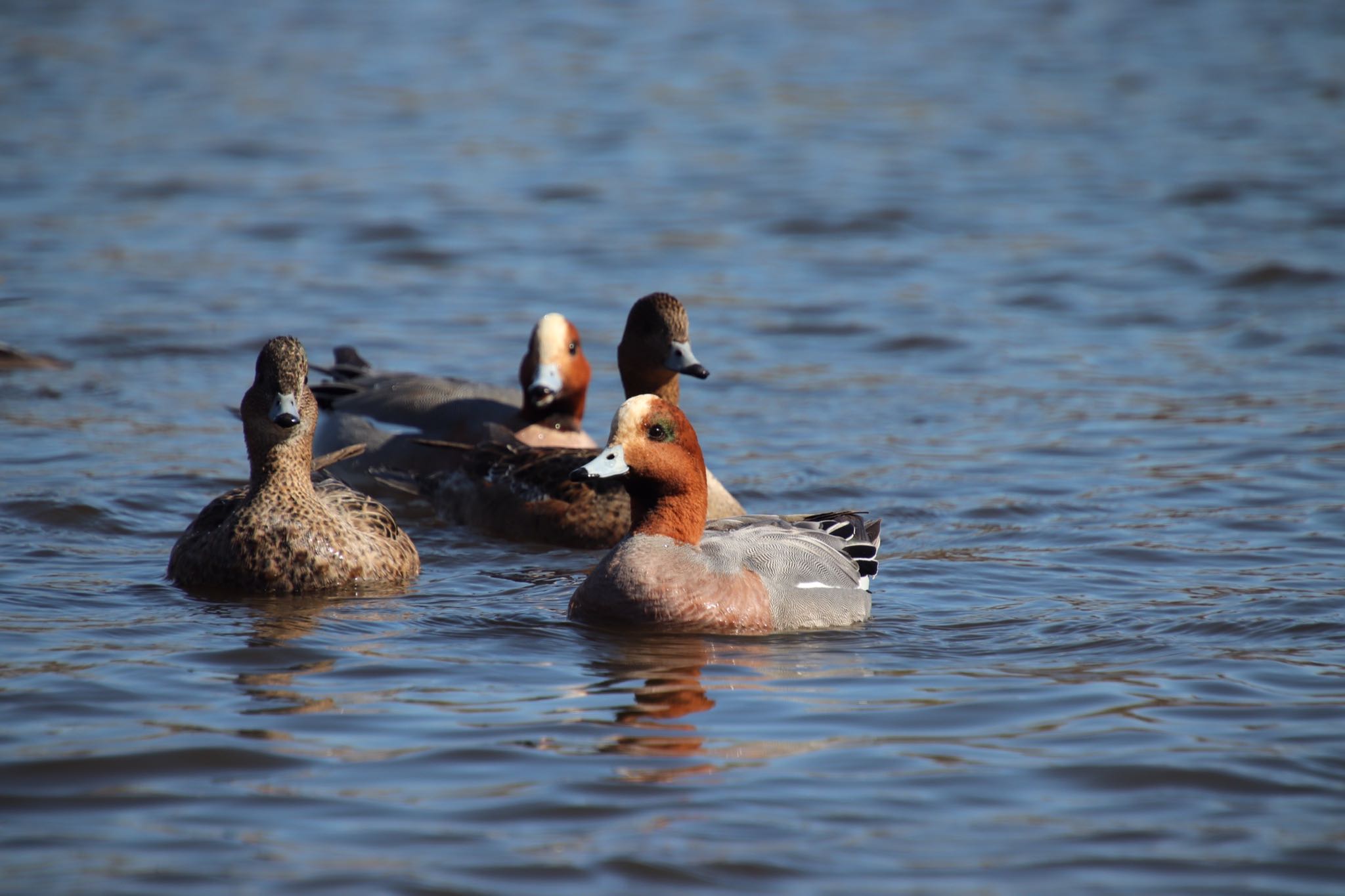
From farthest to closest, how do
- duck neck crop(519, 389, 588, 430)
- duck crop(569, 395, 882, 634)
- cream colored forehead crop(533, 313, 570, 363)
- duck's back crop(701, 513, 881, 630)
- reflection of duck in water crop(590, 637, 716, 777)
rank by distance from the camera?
duck neck crop(519, 389, 588, 430) → cream colored forehead crop(533, 313, 570, 363) → duck's back crop(701, 513, 881, 630) → duck crop(569, 395, 882, 634) → reflection of duck in water crop(590, 637, 716, 777)

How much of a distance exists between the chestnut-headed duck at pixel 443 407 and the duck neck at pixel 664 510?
8.89ft

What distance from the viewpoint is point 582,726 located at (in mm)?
5676

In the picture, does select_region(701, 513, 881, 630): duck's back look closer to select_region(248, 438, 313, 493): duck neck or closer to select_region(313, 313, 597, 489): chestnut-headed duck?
select_region(248, 438, 313, 493): duck neck

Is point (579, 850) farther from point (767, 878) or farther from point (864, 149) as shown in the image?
point (864, 149)

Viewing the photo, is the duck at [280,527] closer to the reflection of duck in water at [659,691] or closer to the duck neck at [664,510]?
the duck neck at [664,510]

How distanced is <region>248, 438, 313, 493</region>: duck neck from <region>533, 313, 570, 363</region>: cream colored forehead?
230 centimetres

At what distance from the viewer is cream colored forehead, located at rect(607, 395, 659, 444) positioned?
6.91 meters

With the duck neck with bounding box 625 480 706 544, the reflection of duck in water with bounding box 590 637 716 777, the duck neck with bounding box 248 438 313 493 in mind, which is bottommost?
the reflection of duck in water with bounding box 590 637 716 777

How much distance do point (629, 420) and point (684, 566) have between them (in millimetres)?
618

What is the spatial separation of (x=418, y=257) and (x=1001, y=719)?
427 inches

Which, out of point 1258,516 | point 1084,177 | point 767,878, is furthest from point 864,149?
point 767,878

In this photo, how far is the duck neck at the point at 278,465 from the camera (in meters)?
7.64

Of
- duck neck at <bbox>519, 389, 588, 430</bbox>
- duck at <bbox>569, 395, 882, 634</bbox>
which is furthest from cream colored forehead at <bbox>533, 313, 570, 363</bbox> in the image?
duck at <bbox>569, 395, 882, 634</bbox>

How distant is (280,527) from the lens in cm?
750
